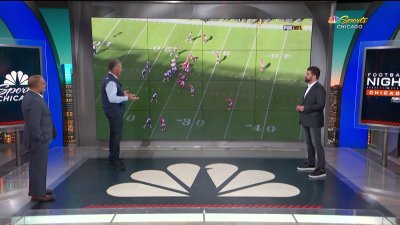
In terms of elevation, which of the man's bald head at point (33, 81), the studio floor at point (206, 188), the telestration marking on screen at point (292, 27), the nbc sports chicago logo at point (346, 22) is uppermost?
the nbc sports chicago logo at point (346, 22)

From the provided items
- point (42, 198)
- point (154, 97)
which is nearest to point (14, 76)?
point (42, 198)

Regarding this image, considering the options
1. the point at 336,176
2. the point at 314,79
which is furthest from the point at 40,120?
the point at 336,176

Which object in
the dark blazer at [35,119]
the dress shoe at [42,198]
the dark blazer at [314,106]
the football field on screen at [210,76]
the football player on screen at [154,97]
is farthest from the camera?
the football player on screen at [154,97]

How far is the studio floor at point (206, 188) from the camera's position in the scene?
3570 millimetres

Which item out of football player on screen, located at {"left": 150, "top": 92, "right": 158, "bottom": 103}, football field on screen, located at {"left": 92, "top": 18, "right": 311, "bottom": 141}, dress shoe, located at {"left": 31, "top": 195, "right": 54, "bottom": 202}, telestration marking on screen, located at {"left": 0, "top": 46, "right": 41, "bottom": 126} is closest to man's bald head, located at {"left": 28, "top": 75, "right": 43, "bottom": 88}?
dress shoe, located at {"left": 31, "top": 195, "right": 54, "bottom": 202}

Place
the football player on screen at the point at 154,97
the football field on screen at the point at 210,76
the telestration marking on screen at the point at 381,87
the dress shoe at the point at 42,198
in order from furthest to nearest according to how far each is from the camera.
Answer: the football player on screen at the point at 154,97 < the football field on screen at the point at 210,76 < the telestration marking on screen at the point at 381,87 < the dress shoe at the point at 42,198

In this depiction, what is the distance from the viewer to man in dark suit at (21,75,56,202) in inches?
138

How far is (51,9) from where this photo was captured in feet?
20.8

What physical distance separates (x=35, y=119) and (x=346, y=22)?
5590 millimetres

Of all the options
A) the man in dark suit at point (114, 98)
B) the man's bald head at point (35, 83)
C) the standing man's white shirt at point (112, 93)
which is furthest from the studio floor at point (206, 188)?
the man's bald head at point (35, 83)

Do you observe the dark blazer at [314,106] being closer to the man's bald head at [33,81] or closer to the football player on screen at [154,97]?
the football player on screen at [154,97]

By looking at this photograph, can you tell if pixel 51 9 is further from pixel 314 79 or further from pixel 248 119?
pixel 314 79

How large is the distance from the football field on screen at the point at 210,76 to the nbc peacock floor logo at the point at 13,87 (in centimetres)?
177

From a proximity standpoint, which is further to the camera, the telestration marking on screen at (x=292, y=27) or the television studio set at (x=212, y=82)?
the telestration marking on screen at (x=292, y=27)
